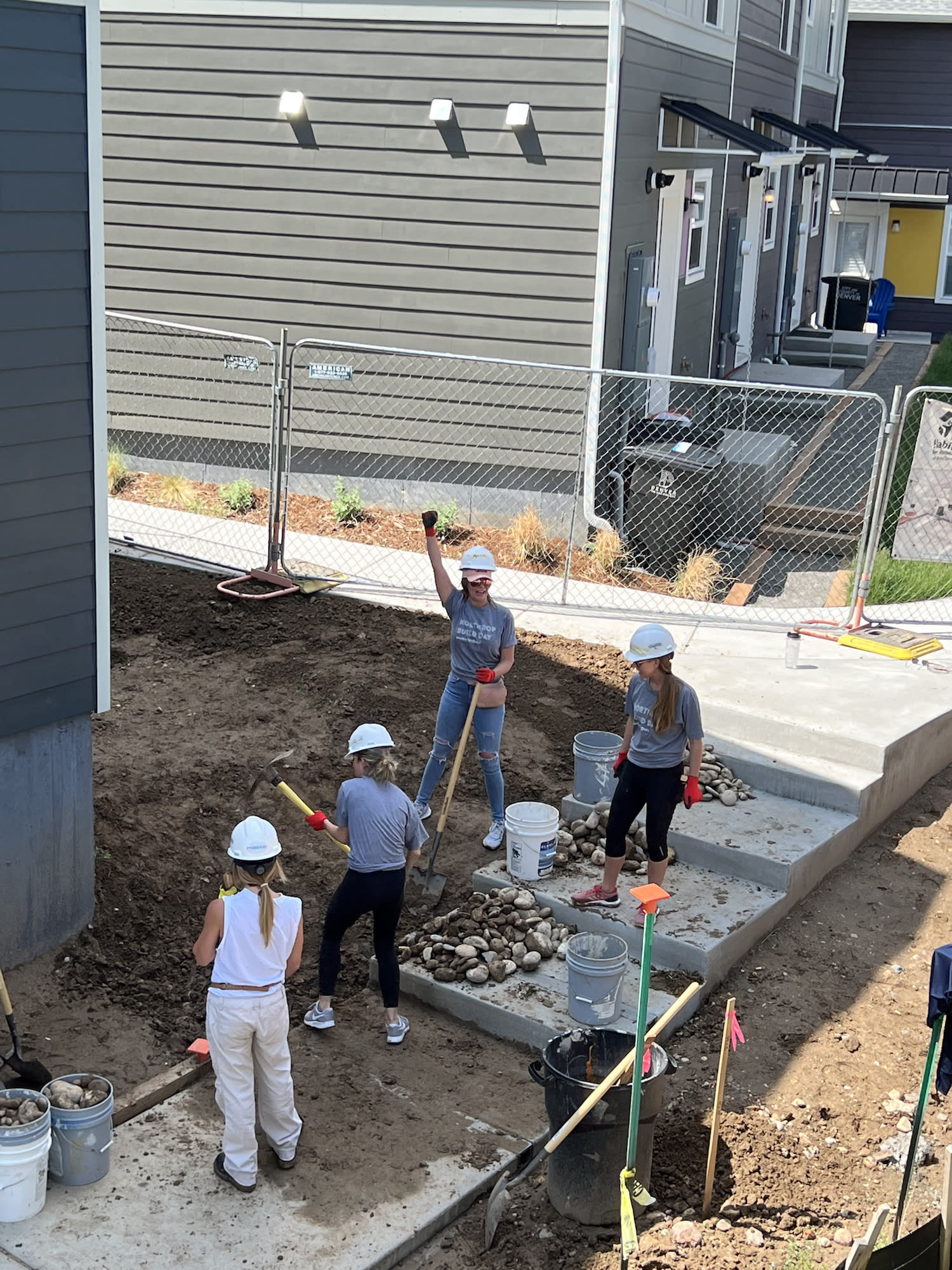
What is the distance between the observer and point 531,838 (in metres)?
7.22

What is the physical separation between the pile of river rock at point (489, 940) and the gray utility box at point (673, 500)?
654cm

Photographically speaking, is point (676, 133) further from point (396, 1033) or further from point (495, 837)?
point (396, 1033)

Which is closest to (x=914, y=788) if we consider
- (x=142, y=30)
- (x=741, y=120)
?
(x=142, y=30)

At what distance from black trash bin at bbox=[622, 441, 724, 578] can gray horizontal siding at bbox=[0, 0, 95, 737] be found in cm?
741

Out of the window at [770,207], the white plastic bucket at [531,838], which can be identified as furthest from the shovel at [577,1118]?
the window at [770,207]

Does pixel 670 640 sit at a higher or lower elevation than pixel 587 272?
lower

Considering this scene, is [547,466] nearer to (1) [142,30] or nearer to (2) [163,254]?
(2) [163,254]

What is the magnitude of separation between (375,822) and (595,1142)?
1.57 m

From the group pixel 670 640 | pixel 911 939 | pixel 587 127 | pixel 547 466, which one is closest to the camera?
pixel 670 640

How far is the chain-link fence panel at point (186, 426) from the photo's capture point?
1363cm

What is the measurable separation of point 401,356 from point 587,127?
267 centimetres

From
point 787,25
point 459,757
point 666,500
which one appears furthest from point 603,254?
point 787,25

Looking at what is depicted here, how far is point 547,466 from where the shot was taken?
42.9ft

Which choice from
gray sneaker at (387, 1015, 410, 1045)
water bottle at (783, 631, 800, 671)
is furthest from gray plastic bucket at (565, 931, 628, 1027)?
water bottle at (783, 631, 800, 671)
